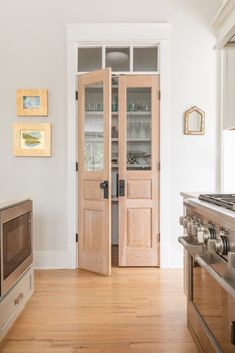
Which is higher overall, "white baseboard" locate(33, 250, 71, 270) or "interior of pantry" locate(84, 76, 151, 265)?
"interior of pantry" locate(84, 76, 151, 265)

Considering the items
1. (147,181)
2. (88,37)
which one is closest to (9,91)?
(88,37)

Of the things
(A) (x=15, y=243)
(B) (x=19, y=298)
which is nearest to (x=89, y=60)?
(A) (x=15, y=243)

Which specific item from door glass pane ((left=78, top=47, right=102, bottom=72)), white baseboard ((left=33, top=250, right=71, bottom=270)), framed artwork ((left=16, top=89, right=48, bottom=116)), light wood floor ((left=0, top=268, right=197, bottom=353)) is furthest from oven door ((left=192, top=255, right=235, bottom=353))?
door glass pane ((left=78, top=47, right=102, bottom=72))

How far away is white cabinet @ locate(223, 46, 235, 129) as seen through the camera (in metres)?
2.37

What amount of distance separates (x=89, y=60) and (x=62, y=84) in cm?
44

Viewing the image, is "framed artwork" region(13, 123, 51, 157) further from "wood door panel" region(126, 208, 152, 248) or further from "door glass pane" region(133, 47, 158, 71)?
"door glass pane" region(133, 47, 158, 71)

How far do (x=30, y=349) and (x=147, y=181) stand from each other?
2264 millimetres

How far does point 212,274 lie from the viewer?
1469 millimetres

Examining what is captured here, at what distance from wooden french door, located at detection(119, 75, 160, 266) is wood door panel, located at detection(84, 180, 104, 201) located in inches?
12.3

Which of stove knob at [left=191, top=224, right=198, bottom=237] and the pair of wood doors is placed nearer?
stove knob at [left=191, top=224, right=198, bottom=237]

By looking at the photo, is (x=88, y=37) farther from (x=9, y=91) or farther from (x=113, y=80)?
(x=9, y=91)

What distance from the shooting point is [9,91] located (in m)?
3.93

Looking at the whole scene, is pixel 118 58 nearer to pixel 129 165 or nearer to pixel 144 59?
pixel 144 59

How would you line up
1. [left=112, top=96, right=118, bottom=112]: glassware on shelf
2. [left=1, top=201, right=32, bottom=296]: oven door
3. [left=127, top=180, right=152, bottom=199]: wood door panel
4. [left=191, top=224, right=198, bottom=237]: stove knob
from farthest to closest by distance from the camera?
[left=112, top=96, right=118, bottom=112]: glassware on shelf → [left=127, top=180, right=152, bottom=199]: wood door panel → [left=1, top=201, right=32, bottom=296]: oven door → [left=191, top=224, right=198, bottom=237]: stove knob
